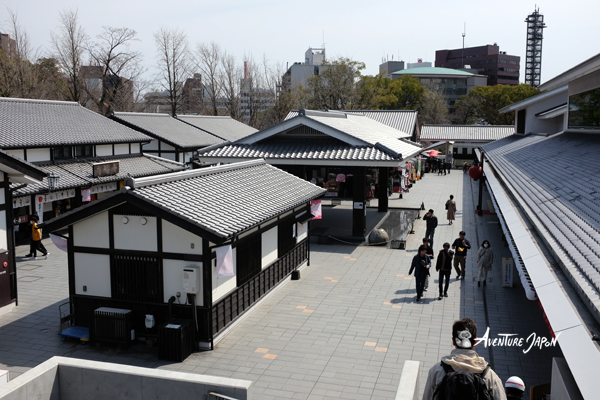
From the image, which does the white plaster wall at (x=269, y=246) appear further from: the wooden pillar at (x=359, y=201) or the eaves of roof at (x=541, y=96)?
the eaves of roof at (x=541, y=96)

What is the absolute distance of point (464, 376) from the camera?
14.6 feet

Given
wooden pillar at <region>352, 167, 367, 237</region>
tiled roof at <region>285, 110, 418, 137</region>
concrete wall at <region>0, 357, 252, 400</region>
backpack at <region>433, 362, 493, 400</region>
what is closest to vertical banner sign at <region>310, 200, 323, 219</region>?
wooden pillar at <region>352, 167, 367, 237</region>

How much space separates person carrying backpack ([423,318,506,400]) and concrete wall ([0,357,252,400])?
340cm

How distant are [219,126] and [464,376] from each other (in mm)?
42254

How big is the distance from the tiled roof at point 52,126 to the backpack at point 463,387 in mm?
19046

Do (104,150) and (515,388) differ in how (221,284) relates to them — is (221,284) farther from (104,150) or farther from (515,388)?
(104,150)

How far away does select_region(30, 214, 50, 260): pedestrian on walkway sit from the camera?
1842 cm

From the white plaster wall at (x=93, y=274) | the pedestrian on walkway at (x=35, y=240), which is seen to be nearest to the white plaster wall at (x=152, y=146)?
the pedestrian on walkway at (x=35, y=240)

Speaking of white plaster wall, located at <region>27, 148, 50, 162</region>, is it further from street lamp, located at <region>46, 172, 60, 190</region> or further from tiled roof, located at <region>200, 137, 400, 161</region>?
tiled roof, located at <region>200, 137, 400, 161</region>

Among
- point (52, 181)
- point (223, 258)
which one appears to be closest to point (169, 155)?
point (52, 181)

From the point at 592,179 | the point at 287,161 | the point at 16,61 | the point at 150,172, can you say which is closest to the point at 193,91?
the point at 16,61

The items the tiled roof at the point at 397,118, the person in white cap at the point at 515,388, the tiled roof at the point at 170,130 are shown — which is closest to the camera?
the person in white cap at the point at 515,388

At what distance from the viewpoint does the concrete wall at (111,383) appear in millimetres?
7312

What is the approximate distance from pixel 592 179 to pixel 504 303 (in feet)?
16.3
